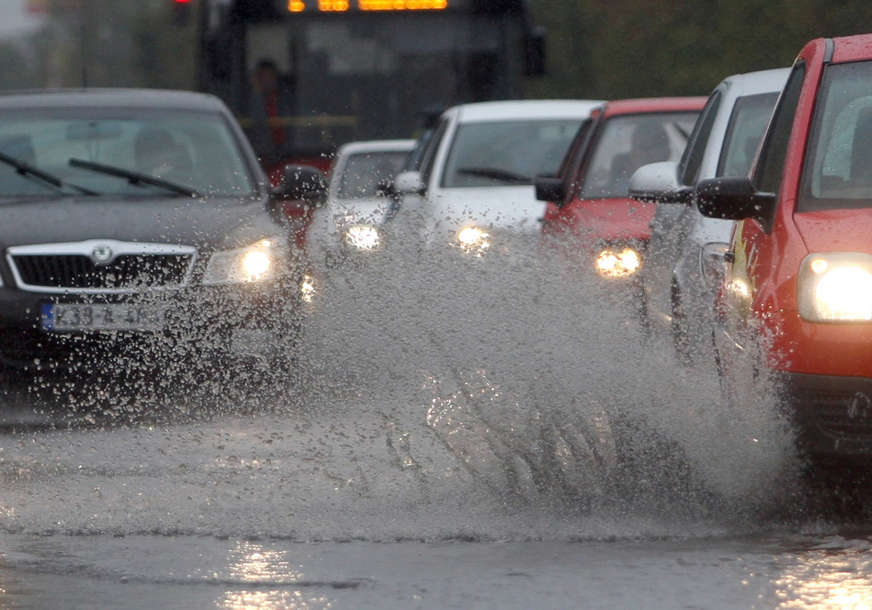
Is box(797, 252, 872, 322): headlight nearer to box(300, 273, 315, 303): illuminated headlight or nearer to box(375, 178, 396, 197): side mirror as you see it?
box(300, 273, 315, 303): illuminated headlight

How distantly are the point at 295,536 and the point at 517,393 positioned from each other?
4.24 feet

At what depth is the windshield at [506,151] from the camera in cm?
1511

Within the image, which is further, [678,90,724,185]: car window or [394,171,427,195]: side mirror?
[394,171,427,195]: side mirror

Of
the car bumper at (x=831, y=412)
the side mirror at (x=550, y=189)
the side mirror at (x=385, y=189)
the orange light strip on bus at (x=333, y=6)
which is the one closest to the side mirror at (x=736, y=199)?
the car bumper at (x=831, y=412)

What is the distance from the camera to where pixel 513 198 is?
14.4m

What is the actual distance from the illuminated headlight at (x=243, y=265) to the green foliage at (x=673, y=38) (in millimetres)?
23413

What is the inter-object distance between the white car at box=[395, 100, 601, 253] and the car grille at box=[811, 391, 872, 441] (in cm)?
612

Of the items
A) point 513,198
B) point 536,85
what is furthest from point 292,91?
point 536,85

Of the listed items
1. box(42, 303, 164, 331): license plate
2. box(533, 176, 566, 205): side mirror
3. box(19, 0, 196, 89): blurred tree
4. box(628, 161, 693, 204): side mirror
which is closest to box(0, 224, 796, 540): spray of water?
box(628, 161, 693, 204): side mirror

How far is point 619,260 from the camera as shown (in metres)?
11.5

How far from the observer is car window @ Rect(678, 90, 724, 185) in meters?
10.4

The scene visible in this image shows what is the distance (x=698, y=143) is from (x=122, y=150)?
11.0 ft

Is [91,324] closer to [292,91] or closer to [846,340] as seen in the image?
[846,340]

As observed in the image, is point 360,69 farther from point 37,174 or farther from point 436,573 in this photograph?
point 436,573
